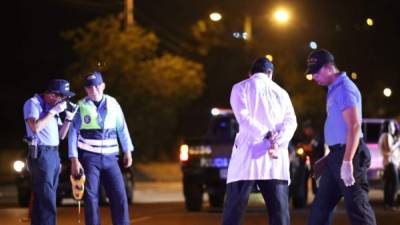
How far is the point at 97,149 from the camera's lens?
1120cm

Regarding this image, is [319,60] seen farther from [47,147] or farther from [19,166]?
[19,166]

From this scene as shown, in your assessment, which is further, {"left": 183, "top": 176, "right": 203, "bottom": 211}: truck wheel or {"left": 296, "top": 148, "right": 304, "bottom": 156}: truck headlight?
{"left": 296, "top": 148, "right": 304, "bottom": 156}: truck headlight

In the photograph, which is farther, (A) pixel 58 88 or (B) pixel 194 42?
(B) pixel 194 42

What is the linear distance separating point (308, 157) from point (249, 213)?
3222 mm

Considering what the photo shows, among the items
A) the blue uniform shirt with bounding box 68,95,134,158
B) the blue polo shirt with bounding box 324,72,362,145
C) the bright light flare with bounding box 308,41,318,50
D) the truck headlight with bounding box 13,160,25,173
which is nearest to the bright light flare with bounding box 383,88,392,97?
the bright light flare with bounding box 308,41,318,50

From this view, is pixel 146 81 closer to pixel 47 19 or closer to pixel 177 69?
pixel 177 69

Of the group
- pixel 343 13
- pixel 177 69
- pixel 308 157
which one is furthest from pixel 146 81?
pixel 308 157

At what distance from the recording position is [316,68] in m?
9.85

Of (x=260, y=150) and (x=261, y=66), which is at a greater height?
(x=261, y=66)

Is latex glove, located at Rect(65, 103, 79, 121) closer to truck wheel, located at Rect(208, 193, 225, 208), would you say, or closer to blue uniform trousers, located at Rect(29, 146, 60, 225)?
blue uniform trousers, located at Rect(29, 146, 60, 225)

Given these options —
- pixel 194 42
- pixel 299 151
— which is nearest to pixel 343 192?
pixel 299 151

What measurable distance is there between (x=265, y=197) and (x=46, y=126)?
128 inches

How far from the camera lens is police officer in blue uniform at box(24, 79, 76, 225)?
11.6 metres

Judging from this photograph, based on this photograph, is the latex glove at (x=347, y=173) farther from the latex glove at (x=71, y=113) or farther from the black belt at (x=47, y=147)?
the black belt at (x=47, y=147)
